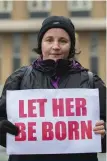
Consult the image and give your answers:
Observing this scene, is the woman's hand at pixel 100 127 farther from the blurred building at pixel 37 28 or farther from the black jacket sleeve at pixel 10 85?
the blurred building at pixel 37 28

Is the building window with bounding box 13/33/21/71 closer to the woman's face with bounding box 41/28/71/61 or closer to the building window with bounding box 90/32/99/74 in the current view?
the building window with bounding box 90/32/99/74

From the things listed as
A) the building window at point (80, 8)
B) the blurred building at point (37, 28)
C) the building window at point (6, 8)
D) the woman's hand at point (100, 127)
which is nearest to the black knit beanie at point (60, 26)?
the woman's hand at point (100, 127)

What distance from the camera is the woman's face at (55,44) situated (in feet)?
4.67

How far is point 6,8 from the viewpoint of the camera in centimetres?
2375

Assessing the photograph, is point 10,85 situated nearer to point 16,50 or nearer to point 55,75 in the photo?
point 55,75

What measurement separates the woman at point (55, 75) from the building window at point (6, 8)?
73.4 ft

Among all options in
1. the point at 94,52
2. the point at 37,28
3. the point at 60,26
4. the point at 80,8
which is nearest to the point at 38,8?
the point at 37,28

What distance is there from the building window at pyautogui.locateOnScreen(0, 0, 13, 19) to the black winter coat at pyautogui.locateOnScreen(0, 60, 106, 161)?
881 inches

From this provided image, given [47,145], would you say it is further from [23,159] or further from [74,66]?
[74,66]

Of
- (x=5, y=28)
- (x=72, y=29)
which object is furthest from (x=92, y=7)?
(x=72, y=29)

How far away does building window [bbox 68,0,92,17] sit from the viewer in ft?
77.9

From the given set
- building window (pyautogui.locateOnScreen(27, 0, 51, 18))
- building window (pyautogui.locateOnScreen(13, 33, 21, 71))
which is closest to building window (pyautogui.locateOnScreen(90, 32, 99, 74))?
building window (pyautogui.locateOnScreen(27, 0, 51, 18))

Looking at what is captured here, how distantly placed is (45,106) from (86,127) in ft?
0.48

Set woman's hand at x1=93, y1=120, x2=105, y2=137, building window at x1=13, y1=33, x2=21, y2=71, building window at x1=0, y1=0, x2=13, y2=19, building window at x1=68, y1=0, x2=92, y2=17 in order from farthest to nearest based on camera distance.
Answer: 1. building window at x1=13, y1=33, x2=21, y2=71
2. building window at x1=68, y1=0, x2=92, y2=17
3. building window at x1=0, y1=0, x2=13, y2=19
4. woman's hand at x1=93, y1=120, x2=105, y2=137
